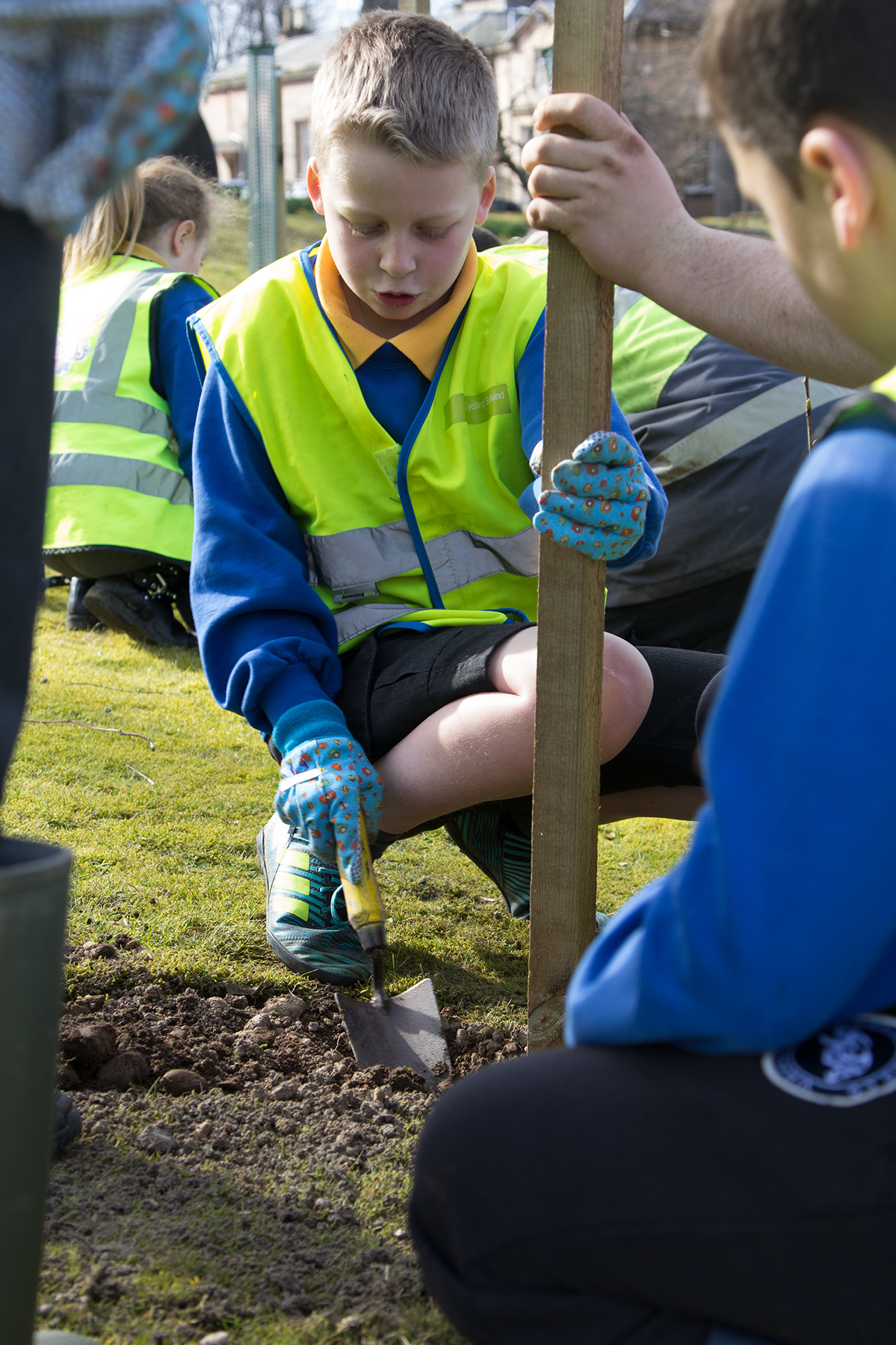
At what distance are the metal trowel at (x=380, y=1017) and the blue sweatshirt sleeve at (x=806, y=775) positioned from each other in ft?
3.36

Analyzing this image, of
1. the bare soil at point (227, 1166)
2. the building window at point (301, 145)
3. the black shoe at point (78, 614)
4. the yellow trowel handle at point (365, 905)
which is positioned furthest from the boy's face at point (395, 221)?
the building window at point (301, 145)

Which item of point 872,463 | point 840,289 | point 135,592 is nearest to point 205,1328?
point 872,463

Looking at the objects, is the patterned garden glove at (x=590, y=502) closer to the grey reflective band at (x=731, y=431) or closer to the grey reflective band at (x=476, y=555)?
the grey reflective band at (x=476, y=555)

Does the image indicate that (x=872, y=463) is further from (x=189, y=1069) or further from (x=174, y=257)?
(x=174, y=257)

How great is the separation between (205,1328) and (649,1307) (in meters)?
0.53

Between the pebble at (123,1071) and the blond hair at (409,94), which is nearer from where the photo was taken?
the pebble at (123,1071)

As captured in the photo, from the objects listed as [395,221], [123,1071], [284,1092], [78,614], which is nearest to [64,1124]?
[123,1071]

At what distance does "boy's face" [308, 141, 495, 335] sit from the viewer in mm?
2100

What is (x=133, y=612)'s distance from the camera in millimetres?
4891

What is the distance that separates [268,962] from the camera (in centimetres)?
230

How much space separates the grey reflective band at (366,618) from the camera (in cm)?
246

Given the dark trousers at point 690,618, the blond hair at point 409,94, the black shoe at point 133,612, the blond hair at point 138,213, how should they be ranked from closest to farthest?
the blond hair at point 409,94
the dark trousers at point 690,618
the black shoe at point 133,612
the blond hair at point 138,213

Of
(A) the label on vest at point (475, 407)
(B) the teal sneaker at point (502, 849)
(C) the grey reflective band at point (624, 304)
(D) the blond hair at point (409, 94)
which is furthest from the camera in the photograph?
(C) the grey reflective band at point (624, 304)

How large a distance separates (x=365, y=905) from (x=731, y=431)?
8.29 feet
